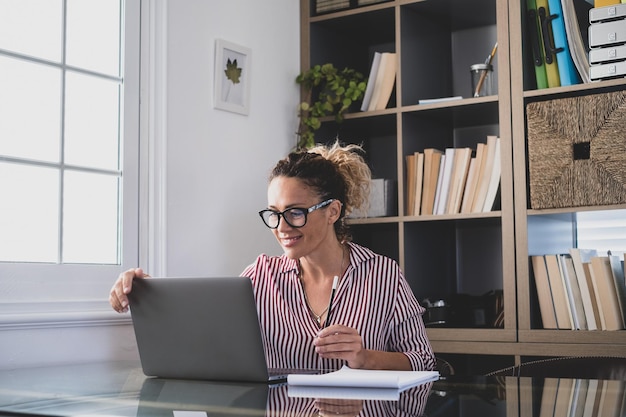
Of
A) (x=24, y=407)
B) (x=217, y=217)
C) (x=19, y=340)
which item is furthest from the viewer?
(x=217, y=217)

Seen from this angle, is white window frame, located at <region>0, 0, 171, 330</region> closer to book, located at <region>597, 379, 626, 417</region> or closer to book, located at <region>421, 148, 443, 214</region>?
book, located at <region>421, 148, 443, 214</region>

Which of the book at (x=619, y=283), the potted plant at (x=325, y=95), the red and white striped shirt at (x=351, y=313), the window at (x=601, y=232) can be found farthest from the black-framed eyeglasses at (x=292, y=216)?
the window at (x=601, y=232)

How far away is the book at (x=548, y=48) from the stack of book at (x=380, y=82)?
60cm

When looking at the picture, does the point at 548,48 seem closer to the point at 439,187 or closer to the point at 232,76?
the point at 439,187

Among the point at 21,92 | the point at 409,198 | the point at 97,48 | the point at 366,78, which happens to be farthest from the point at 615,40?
the point at 21,92

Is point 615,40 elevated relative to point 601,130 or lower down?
elevated

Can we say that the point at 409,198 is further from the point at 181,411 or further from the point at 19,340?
the point at 181,411

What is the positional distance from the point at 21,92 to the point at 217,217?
0.87 m

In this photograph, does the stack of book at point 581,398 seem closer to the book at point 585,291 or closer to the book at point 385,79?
the book at point 585,291

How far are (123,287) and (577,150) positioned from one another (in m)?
1.75

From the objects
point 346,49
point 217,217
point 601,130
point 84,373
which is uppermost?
point 346,49

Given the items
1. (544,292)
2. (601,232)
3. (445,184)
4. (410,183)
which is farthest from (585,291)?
(410,183)

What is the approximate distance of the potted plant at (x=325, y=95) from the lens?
341cm

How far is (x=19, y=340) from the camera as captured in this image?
235 centimetres
